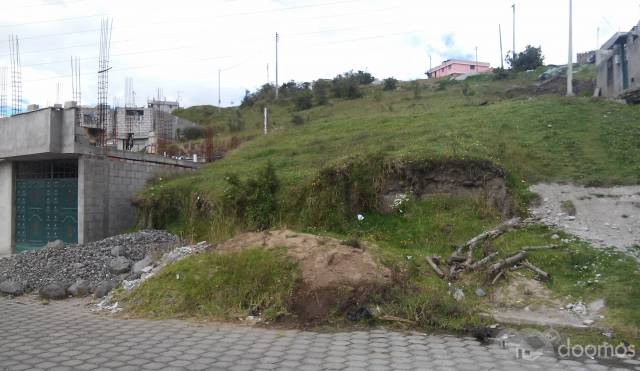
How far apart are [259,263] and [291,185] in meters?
3.88

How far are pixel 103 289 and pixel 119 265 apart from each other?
3.89 feet

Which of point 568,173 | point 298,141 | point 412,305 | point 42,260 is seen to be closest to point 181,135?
point 298,141

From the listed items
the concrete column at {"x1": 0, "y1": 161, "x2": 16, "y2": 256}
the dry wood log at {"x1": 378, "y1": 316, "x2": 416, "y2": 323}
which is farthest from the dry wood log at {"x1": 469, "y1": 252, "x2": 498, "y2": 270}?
the concrete column at {"x1": 0, "y1": 161, "x2": 16, "y2": 256}

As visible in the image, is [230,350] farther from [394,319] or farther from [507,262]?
[507,262]

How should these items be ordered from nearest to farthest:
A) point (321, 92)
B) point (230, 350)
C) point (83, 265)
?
point (230, 350), point (83, 265), point (321, 92)

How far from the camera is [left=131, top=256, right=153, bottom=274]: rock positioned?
9337 mm

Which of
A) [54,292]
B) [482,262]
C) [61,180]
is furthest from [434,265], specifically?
[61,180]

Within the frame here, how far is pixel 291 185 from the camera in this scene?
36.4 ft

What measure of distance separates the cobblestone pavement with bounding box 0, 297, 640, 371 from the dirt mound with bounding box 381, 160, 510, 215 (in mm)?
4814

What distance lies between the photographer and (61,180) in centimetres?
1405

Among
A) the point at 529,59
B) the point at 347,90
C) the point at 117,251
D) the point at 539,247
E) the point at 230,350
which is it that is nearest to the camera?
the point at 230,350

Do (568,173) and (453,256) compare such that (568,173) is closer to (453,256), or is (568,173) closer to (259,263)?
(453,256)

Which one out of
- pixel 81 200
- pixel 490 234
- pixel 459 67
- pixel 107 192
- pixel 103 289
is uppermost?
pixel 459 67

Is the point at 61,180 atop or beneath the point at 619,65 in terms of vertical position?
beneath
